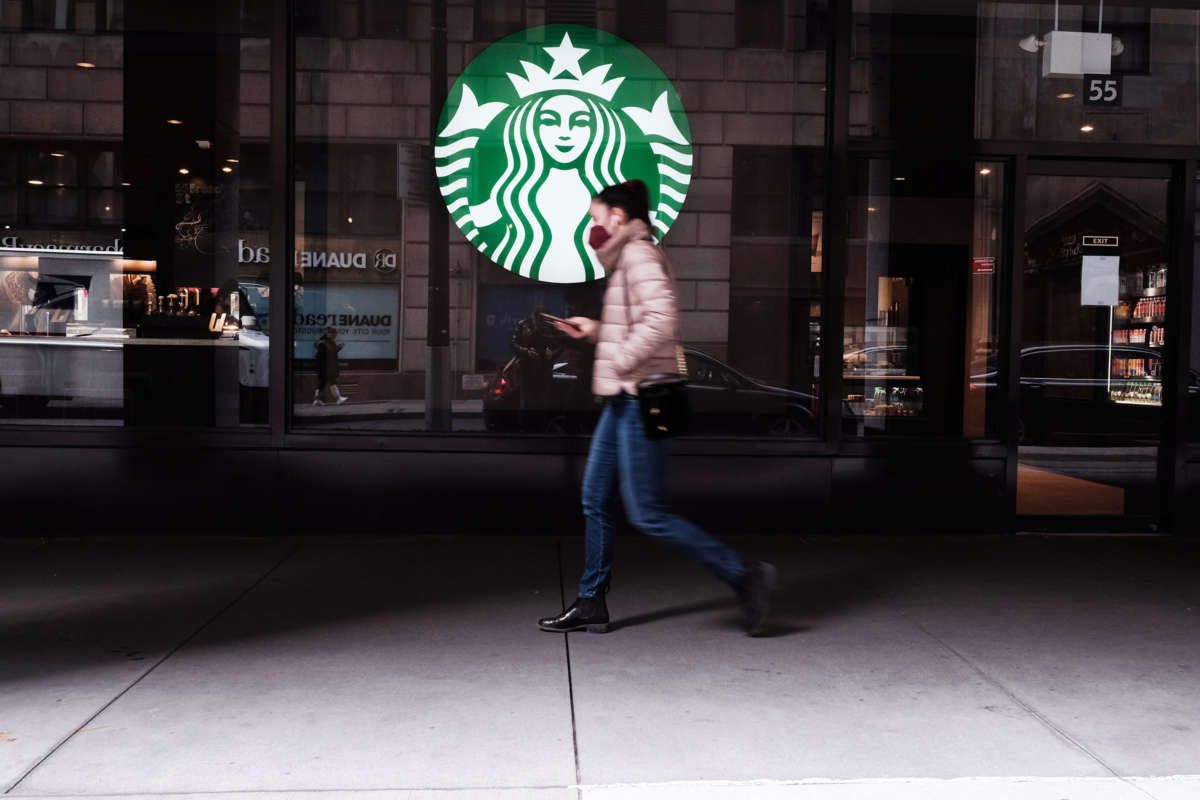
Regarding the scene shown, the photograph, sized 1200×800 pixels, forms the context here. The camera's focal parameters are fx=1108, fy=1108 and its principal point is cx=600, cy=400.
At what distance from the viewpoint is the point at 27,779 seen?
337 centimetres

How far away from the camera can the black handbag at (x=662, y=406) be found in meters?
4.67

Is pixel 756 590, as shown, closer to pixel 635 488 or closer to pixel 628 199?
pixel 635 488

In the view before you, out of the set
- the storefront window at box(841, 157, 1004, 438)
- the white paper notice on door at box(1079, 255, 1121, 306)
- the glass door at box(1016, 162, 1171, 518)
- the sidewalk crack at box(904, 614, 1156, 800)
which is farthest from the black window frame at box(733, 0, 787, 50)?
the sidewalk crack at box(904, 614, 1156, 800)

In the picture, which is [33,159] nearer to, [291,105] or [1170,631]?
[291,105]

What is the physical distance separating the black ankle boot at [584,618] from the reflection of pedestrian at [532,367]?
2.44m

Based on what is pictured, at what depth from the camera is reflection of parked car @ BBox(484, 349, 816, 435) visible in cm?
727

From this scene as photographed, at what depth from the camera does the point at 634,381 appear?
4.71 metres

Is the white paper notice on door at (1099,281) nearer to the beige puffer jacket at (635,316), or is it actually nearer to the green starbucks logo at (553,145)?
the green starbucks logo at (553,145)

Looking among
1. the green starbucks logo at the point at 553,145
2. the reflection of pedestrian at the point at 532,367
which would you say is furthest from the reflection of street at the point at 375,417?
the green starbucks logo at the point at 553,145

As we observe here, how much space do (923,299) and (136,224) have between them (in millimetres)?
5216

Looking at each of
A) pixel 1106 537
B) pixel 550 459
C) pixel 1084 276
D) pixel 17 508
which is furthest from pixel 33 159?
pixel 1106 537

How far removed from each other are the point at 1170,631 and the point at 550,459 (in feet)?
12.0

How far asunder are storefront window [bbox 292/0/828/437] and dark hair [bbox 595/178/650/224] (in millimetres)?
2426

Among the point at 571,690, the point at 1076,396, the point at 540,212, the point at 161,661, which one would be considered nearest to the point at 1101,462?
the point at 1076,396
